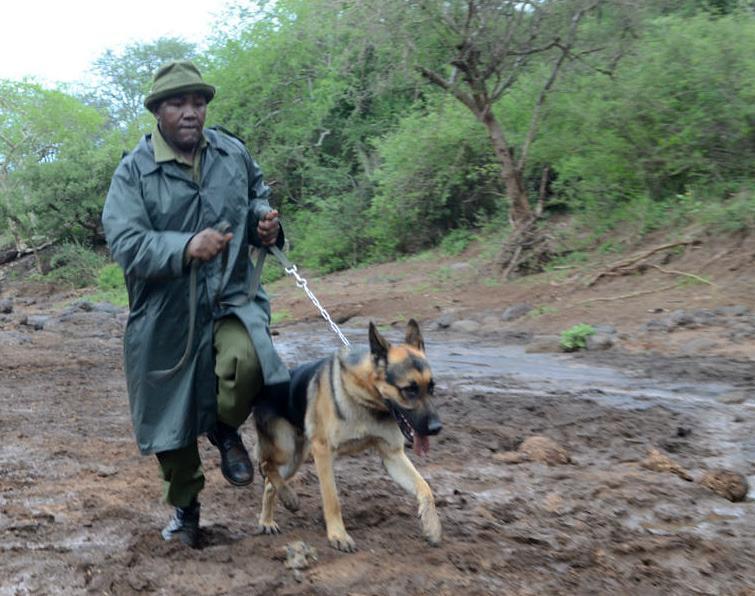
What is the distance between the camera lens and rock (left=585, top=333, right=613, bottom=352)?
37.0 ft

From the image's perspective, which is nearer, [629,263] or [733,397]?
[733,397]

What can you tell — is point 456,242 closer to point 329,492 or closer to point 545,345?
point 545,345

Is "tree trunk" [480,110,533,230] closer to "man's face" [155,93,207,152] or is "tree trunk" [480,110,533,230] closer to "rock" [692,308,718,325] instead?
"rock" [692,308,718,325]

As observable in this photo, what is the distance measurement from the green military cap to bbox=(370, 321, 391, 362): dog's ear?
134 centimetres

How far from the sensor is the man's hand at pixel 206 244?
12.9 feet

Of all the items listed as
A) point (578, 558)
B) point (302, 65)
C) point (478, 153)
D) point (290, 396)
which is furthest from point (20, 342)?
point (302, 65)

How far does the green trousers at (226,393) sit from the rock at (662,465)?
2.65 meters

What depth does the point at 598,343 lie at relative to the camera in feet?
37.1

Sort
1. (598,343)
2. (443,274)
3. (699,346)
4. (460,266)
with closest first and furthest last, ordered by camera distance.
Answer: (699,346), (598,343), (443,274), (460,266)

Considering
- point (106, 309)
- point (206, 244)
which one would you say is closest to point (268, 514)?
point (206, 244)

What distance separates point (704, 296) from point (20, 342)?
33.7 ft

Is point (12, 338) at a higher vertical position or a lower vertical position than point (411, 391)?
lower

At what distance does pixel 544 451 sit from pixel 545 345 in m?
5.75

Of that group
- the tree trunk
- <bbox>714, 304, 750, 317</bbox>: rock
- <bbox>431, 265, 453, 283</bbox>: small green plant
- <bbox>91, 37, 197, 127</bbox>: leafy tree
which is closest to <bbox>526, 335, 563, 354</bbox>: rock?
<bbox>714, 304, 750, 317</bbox>: rock
